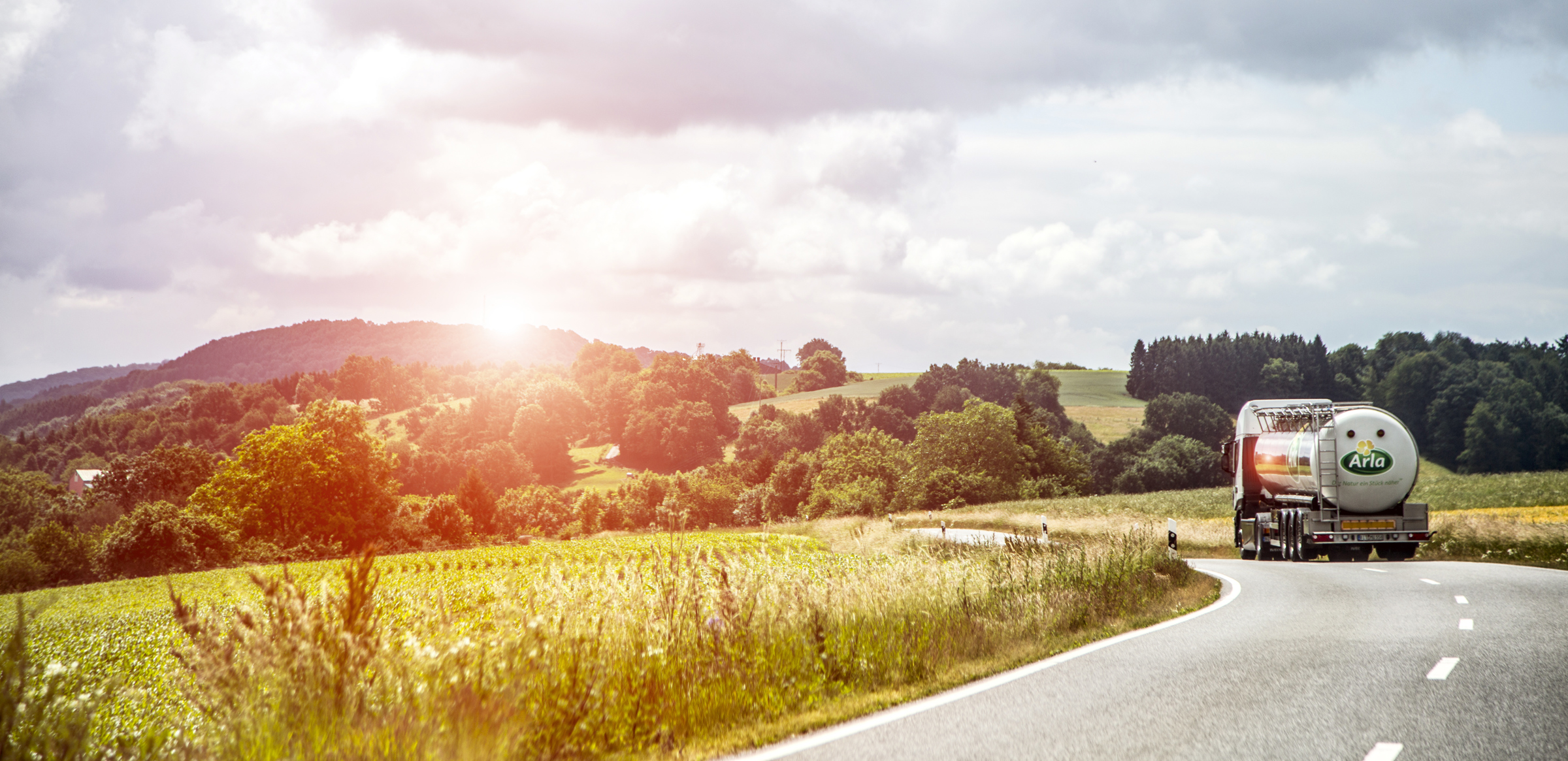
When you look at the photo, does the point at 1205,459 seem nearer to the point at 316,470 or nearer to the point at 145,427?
the point at 316,470

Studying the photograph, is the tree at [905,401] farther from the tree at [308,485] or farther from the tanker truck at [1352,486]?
the tanker truck at [1352,486]

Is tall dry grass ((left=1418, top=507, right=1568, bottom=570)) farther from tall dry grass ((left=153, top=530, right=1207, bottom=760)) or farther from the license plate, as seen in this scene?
tall dry grass ((left=153, top=530, right=1207, bottom=760))

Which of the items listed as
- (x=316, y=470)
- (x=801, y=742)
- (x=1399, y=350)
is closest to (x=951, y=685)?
(x=801, y=742)

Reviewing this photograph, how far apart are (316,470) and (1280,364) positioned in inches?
4514

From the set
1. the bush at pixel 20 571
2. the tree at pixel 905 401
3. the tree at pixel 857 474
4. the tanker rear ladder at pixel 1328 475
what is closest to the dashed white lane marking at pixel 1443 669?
the tanker rear ladder at pixel 1328 475

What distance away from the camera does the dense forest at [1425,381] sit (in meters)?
91.5

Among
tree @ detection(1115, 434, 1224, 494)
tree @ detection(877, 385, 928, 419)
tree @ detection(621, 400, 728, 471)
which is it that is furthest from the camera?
tree @ detection(621, 400, 728, 471)

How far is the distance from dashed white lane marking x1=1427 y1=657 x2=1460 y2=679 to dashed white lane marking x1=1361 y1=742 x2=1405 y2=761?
2100mm

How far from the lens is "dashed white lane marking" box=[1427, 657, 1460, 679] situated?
7031 millimetres

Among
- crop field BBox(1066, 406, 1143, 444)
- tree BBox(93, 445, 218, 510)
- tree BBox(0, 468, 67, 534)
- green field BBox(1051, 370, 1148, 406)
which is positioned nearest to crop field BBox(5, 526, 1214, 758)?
tree BBox(0, 468, 67, 534)

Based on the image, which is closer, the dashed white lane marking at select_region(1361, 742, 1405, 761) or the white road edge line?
the dashed white lane marking at select_region(1361, 742, 1405, 761)

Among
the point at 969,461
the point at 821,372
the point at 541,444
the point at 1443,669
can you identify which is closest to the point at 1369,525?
the point at 1443,669

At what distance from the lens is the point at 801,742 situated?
598 cm

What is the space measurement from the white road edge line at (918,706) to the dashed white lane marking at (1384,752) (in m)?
2.65
